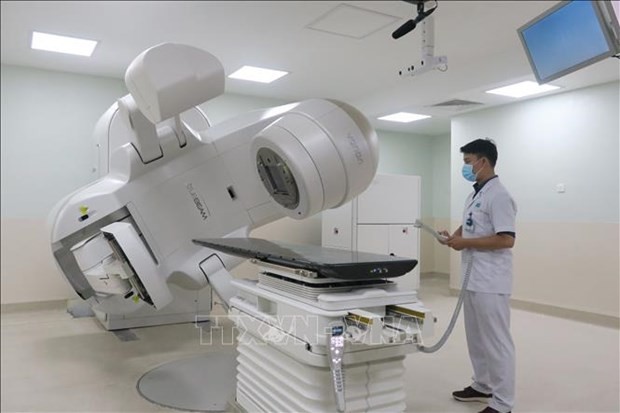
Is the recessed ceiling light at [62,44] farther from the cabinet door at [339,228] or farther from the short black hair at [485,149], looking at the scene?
the short black hair at [485,149]

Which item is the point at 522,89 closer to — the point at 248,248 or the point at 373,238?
the point at 373,238

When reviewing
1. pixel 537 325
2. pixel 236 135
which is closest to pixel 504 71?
pixel 537 325

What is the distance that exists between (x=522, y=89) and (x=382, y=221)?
1754 mm

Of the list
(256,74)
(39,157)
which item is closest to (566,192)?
(256,74)

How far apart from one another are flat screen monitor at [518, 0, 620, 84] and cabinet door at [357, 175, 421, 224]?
3395mm

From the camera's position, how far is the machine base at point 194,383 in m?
2.30

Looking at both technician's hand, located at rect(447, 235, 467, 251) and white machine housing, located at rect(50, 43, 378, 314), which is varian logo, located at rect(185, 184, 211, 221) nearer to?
white machine housing, located at rect(50, 43, 378, 314)

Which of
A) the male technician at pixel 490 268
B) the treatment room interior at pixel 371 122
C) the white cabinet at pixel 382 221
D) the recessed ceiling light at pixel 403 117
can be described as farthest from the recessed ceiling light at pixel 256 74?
the male technician at pixel 490 268

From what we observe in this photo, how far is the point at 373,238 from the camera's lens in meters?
4.91

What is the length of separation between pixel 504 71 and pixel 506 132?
1108mm

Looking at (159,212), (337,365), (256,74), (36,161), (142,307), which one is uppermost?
(256,74)

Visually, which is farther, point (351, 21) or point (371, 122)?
point (371, 122)

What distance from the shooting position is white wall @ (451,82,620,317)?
13.8 feet

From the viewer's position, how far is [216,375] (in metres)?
2.67
